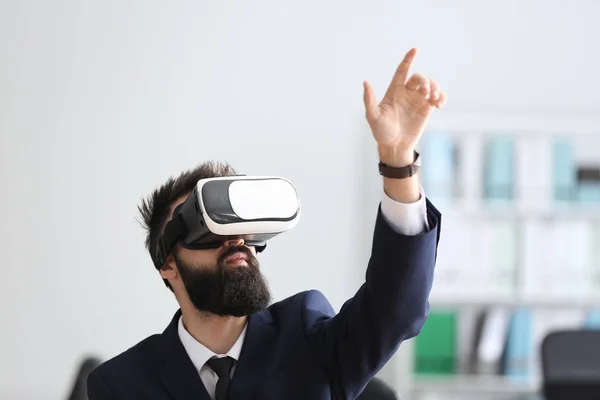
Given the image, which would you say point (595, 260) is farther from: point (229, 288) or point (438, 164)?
point (229, 288)

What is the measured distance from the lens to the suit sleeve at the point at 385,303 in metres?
1.62

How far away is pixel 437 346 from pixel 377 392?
2.24 m

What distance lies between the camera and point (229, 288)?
1807 millimetres

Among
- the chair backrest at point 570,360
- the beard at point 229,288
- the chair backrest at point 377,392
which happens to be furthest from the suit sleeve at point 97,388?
the chair backrest at point 570,360

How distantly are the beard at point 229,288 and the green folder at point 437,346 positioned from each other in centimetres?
237

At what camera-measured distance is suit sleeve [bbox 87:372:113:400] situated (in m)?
1.85

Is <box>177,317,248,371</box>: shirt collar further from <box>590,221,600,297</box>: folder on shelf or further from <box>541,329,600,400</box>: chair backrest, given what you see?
<box>590,221,600,297</box>: folder on shelf

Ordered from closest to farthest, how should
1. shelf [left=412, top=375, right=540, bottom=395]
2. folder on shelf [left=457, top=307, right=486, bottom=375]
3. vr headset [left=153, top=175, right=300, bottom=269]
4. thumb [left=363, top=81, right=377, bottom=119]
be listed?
thumb [left=363, top=81, right=377, bottom=119]
vr headset [left=153, top=175, right=300, bottom=269]
shelf [left=412, top=375, right=540, bottom=395]
folder on shelf [left=457, top=307, right=486, bottom=375]

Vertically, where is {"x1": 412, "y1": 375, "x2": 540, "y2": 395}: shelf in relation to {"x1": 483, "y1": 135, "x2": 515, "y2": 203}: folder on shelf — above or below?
below


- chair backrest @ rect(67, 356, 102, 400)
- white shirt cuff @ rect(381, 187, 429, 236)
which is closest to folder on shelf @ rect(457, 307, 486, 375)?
chair backrest @ rect(67, 356, 102, 400)

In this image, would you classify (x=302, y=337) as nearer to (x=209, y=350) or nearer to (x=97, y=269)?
(x=209, y=350)

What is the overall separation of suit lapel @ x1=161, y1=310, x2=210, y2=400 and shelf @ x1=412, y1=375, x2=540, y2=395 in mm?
2372

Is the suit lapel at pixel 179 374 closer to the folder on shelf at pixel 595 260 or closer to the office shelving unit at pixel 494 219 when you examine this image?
the office shelving unit at pixel 494 219

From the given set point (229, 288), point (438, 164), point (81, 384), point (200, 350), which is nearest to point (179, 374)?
point (200, 350)
